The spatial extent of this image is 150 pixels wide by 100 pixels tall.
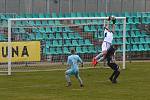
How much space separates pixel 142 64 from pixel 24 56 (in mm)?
8048

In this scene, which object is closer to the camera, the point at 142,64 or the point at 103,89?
the point at 103,89

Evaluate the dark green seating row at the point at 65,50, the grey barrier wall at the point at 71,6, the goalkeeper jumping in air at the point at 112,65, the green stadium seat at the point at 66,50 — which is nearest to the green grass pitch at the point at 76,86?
the goalkeeper jumping in air at the point at 112,65

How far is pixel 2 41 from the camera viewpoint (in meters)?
28.6

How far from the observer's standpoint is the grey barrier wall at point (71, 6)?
39125 millimetres

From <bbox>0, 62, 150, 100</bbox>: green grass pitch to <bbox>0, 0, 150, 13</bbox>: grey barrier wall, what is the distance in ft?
38.2

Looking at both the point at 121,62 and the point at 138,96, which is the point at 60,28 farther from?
the point at 138,96

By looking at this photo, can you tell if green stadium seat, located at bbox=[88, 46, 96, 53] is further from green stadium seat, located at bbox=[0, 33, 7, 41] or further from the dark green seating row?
green stadium seat, located at bbox=[0, 33, 7, 41]

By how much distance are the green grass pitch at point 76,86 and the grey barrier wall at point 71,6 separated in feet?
38.2

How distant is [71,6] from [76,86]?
20304 millimetres

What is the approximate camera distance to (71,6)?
136ft

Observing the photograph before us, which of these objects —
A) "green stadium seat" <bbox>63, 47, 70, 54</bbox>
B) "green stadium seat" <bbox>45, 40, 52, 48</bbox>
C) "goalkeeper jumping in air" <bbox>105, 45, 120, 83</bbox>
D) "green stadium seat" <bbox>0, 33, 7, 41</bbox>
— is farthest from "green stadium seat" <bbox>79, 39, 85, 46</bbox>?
"goalkeeper jumping in air" <bbox>105, 45, 120, 83</bbox>

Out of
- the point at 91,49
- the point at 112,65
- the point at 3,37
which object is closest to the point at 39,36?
the point at 3,37

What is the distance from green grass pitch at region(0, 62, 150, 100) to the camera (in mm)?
18516

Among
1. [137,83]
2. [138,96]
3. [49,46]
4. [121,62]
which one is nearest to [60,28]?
[49,46]
